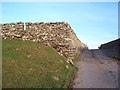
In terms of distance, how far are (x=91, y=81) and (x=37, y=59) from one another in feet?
13.7

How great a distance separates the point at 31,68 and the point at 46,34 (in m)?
9.87

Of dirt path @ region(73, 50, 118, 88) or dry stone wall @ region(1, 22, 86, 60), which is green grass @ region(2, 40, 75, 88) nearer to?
dirt path @ region(73, 50, 118, 88)

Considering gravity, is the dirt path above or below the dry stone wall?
below

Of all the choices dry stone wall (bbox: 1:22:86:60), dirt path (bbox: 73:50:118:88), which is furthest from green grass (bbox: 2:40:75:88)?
dry stone wall (bbox: 1:22:86:60)

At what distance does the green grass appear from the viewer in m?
15.0

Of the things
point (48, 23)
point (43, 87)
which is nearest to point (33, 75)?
point (43, 87)

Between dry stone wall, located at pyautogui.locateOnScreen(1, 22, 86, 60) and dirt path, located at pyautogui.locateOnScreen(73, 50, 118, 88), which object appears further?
dry stone wall, located at pyautogui.locateOnScreen(1, 22, 86, 60)

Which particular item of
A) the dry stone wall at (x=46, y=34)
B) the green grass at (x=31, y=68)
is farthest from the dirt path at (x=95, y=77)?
the dry stone wall at (x=46, y=34)

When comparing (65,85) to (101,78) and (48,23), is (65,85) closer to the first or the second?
(101,78)

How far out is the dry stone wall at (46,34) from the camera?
85.6 ft

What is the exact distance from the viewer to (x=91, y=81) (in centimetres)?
1875

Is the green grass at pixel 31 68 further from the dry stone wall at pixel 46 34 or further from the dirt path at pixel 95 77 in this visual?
the dry stone wall at pixel 46 34

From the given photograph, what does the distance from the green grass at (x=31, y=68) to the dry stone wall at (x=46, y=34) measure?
213 cm

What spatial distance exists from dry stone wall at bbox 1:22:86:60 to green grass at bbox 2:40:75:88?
A: 213 centimetres
